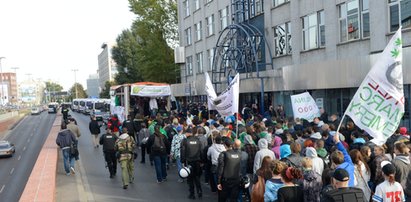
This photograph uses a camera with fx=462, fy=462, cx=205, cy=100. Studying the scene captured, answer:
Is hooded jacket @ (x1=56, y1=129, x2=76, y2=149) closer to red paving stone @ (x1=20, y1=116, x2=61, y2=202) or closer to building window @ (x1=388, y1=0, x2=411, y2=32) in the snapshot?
red paving stone @ (x1=20, y1=116, x2=61, y2=202)

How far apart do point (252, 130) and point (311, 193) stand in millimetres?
5113

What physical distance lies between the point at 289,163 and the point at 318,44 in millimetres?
15618

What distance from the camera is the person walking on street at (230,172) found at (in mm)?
8508

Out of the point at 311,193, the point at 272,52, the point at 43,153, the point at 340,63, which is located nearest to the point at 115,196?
the point at 311,193

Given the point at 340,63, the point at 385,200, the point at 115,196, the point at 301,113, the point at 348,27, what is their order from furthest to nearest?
1. the point at 348,27
2. the point at 340,63
3. the point at 301,113
4. the point at 115,196
5. the point at 385,200

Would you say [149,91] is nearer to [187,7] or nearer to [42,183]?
[42,183]

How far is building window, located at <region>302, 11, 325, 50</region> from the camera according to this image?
21.8 meters

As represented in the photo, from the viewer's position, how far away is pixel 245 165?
9062 mm

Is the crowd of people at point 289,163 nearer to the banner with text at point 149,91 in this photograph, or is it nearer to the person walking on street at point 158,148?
the person walking on street at point 158,148

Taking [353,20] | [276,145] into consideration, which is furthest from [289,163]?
[353,20]

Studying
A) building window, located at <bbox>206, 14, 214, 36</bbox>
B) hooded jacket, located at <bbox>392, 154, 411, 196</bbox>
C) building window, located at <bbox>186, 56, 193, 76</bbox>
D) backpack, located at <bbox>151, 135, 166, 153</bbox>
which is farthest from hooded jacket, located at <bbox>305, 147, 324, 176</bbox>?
building window, located at <bbox>186, 56, 193, 76</bbox>

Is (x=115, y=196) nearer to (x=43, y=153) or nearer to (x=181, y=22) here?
(x=43, y=153)

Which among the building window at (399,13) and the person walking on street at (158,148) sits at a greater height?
the building window at (399,13)

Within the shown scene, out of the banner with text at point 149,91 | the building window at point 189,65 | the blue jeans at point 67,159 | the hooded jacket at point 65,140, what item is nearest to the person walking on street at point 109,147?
the hooded jacket at point 65,140
